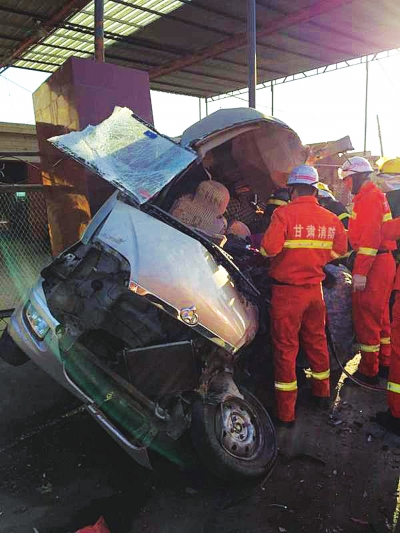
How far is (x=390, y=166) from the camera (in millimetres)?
3932

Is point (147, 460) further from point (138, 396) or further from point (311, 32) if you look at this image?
point (311, 32)

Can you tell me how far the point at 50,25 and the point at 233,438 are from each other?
10.4 m

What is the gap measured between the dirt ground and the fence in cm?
268

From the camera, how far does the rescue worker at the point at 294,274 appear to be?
337 cm

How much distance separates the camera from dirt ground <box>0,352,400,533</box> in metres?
2.47

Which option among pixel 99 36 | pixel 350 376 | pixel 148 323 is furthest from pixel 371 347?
pixel 99 36

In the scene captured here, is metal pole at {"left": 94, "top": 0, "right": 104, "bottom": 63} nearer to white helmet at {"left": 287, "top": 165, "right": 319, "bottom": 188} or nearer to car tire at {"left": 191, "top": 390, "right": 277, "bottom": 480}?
white helmet at {"left": 287, "top": 165, "right": 319, "bottom": 188}

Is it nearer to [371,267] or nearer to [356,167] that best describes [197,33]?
[356,167]

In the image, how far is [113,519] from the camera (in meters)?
2.49

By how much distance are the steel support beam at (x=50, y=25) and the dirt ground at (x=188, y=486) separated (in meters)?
8.43

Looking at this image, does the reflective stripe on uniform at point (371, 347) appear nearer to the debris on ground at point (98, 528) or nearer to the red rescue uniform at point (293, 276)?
the red rescue uniform at point (293, 276)

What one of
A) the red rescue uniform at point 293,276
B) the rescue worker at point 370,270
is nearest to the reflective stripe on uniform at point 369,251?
the rescue worker at point 370,270

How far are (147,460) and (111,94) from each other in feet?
14.4

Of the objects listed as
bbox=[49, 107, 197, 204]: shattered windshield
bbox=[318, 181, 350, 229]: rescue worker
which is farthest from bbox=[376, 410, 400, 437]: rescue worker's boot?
bbox=[49, 107, 197, 204]: shattered windshield
